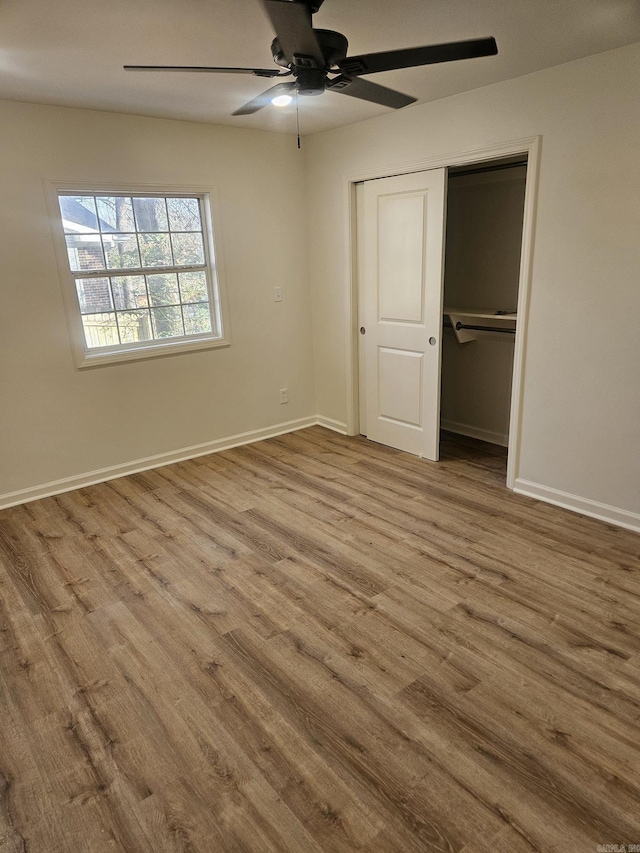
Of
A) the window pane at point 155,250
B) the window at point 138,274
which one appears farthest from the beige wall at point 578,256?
the window pane at point 155,250

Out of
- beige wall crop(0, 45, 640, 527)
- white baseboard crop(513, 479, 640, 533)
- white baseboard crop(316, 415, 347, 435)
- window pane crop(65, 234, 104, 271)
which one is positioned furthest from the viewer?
white baseboard crop(316, 415, 347, 435)

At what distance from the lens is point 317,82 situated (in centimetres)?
212

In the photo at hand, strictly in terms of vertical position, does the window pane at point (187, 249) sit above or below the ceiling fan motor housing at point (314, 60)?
below

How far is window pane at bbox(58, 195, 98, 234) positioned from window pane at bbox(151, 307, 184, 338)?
717 millimetres

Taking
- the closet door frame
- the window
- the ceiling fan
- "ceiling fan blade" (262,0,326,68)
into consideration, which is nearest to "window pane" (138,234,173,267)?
the window

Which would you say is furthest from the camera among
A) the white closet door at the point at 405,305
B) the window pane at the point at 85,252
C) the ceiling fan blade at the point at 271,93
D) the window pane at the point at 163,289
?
the window pane at the point at 163,289

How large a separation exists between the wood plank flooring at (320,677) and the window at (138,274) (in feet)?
4.28

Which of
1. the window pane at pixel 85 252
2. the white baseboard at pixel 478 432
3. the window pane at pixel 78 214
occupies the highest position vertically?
the window pane at pixel 78 214

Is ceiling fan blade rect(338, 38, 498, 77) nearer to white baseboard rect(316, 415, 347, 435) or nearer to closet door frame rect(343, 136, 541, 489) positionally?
closet door frame rect(343, 136, 541, 489)

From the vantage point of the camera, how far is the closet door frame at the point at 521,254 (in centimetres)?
319

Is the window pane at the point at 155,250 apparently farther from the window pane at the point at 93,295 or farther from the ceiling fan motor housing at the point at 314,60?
the ceiling fan motor housing at the point at 314,60

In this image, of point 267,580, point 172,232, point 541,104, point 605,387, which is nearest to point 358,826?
point 267,580

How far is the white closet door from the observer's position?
152 inches

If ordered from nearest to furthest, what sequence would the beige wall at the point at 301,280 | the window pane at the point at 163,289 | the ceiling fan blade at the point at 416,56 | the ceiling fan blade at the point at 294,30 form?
the ceiling fan blade at the point at 294,30 → the ceiling fan blade at the point at 416,56 → the beige wall at the point at 301,280 → the window pane at the point at 163,289
